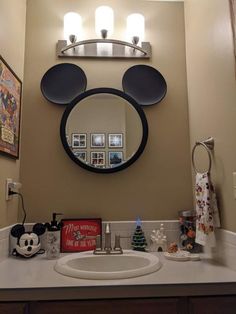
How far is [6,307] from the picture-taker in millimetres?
987

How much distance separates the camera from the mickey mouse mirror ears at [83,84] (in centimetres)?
166

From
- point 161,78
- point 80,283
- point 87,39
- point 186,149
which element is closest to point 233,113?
point 186,149

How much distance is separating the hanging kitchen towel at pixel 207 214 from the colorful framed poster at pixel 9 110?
1005mm

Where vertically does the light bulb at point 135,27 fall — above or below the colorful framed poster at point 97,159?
above

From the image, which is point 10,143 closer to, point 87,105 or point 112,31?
point 87,105

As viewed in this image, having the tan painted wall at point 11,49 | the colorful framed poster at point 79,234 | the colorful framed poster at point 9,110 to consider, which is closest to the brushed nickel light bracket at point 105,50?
the tan painted wall at point 11,49

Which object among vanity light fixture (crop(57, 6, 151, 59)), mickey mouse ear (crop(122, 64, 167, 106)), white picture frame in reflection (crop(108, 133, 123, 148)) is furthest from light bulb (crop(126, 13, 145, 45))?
white picture frame in reflection (crop(108, 133, 123, 148))

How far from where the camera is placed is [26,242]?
1.37 m

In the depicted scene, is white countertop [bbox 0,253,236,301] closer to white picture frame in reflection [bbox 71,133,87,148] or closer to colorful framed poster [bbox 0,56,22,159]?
colorful framed poster [bbox 0,56,22,159]

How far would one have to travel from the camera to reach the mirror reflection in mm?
1617

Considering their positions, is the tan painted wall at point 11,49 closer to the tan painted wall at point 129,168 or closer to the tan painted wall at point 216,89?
the tan painted wall at point 129,168

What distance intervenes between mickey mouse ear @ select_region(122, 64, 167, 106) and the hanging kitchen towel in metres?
0.63

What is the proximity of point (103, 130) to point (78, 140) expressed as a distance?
164 millimetres

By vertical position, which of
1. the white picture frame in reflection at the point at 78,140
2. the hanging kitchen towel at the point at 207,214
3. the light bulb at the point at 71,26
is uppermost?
the light bulb at the point at 71,26
